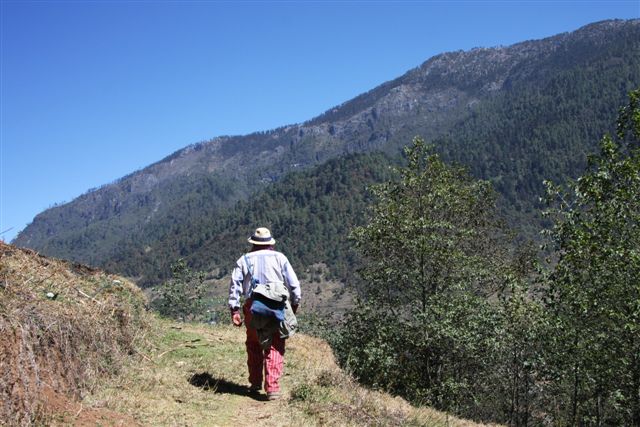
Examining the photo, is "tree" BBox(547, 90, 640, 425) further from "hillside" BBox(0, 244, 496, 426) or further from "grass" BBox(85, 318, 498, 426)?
"hillside" BBox(0, 244, 496, 426)

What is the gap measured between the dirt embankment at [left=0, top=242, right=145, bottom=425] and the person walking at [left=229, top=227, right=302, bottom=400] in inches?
71.4

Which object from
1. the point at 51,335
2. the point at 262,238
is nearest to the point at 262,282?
the point at 262,238

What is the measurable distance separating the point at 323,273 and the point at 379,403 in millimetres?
178263

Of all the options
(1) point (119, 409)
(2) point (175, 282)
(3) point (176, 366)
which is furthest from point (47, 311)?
(2) point (175, 282)

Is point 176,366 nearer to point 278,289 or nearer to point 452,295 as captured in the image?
point 278,289

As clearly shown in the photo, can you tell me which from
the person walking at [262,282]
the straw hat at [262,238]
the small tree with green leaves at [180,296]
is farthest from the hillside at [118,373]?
the small tree with green leaves at [180,296]

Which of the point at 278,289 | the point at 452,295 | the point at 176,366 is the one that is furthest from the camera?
the point at 452,295

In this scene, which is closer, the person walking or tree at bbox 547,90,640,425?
the person walking

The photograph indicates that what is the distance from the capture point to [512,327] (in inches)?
770

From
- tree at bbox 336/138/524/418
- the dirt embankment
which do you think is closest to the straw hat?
the dirt embankment

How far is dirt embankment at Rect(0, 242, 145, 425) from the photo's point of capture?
528cm

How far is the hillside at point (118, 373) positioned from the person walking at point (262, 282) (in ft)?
1.09

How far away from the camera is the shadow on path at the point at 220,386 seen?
736 cm

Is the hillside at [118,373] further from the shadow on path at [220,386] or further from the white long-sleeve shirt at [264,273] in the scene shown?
the white long-sleeve shirt at [264,273]
